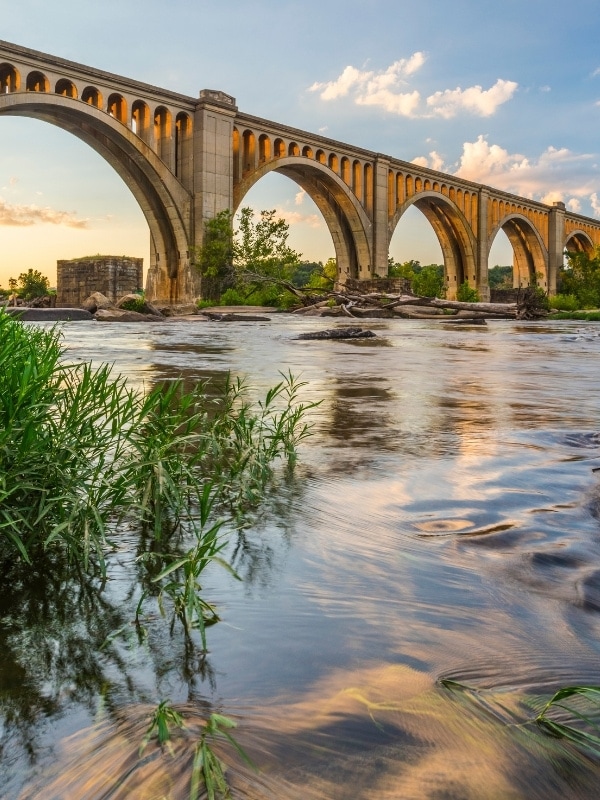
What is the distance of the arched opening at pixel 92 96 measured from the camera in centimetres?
2376

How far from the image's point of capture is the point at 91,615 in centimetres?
121

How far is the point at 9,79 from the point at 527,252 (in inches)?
1579

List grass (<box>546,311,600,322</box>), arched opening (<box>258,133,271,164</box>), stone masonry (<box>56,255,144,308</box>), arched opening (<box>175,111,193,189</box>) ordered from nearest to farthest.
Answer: grass (<box>546,311,600,322</box>)
arched opening (<box>175,111,193,189</box>)
stone masonry (<box>56,255,144,308</box>)
arched opening (<box>258,133,271,164</box>)

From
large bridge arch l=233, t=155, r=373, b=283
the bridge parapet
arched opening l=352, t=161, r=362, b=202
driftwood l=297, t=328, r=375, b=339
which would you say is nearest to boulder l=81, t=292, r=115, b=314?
the bridge parapet

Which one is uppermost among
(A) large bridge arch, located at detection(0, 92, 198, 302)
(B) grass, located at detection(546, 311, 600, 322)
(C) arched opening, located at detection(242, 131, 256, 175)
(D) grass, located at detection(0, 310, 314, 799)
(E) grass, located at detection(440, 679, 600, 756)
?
(C) arched opening, located at detection(242, 131, 256, 175)

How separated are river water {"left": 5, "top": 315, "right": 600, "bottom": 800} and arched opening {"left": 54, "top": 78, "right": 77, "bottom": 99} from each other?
2393cm

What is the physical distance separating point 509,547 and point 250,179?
96.6ft

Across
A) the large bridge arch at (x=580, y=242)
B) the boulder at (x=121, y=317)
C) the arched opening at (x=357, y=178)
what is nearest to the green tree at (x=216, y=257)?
the boulder at (x=121, y=317)

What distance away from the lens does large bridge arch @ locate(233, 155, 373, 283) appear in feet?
110

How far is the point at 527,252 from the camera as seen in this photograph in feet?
174

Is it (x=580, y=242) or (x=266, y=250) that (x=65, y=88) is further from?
(x=580, y=242)

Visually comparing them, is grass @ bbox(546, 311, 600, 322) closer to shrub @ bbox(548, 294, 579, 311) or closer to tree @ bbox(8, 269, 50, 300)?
shrub @ bbox(548, 294, 579, 311)

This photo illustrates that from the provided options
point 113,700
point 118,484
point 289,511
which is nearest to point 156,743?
point 113,700

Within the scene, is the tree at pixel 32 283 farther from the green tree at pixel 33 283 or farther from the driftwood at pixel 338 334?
the driftwood at pixel 338 334
